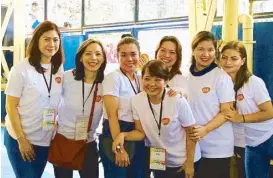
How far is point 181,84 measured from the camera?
2.67 metres

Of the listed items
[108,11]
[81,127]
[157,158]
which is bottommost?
[157,158]

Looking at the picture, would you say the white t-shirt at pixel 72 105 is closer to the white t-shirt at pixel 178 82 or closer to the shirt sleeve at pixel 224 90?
the white t-shirt at pixel 178 82

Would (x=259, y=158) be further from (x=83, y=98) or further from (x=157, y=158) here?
(x=83, y=98)

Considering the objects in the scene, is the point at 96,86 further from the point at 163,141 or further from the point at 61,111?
the point at 163,141

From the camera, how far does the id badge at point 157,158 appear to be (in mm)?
2574

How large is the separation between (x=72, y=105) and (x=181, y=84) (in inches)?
31.7

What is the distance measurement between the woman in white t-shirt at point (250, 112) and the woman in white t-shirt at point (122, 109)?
0.72 meters

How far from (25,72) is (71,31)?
5076mm

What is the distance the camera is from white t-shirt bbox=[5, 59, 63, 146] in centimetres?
267

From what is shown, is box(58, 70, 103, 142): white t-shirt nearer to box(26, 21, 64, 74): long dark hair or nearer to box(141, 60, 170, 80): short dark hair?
box(26, 21, 64, 74): long dark hair

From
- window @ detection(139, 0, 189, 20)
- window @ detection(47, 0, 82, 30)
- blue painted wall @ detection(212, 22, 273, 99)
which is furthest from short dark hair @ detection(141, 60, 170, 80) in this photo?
window @ detection(47, 0, 82, 30)

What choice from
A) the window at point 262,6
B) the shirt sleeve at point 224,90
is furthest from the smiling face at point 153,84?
the window at point 262,6

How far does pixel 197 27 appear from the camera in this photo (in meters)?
4.50

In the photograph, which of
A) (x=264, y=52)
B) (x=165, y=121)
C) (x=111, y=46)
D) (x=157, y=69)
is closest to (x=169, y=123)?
(x=165, y=121)
